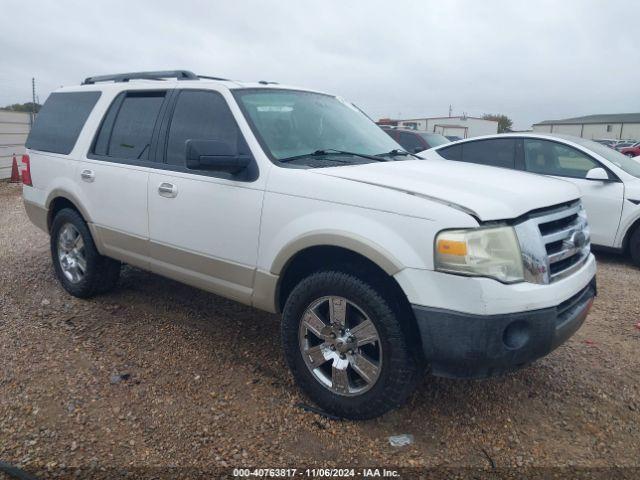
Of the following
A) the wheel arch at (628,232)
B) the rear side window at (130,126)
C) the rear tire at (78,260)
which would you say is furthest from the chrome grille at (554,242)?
the rear tire at (78,260)

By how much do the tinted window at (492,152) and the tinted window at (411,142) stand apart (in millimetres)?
4072

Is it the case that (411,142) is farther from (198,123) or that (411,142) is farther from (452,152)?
(198,123)

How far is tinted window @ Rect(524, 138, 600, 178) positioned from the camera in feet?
21.4

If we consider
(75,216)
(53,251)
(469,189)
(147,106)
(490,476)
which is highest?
(147,106)

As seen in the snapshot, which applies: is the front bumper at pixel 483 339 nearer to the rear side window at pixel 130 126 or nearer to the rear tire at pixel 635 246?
the rear side window at pixel 130 126

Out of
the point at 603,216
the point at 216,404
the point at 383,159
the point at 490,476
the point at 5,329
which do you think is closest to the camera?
the point at 490,476

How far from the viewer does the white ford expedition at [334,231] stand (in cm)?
256

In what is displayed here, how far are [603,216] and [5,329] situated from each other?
6.25m

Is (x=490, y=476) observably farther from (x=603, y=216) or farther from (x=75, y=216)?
(x=603, y=216)

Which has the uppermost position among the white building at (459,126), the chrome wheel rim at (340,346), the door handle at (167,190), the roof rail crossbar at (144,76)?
the white building at (459,126)

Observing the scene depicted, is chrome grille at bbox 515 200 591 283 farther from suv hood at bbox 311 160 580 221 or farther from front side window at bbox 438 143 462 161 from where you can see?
front side window at bbox 438 143 462 161

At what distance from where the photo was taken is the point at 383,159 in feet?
12.0

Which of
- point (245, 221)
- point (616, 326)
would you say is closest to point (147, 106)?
point (245, 221)

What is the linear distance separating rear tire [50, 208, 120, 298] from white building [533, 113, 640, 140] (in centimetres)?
6930
